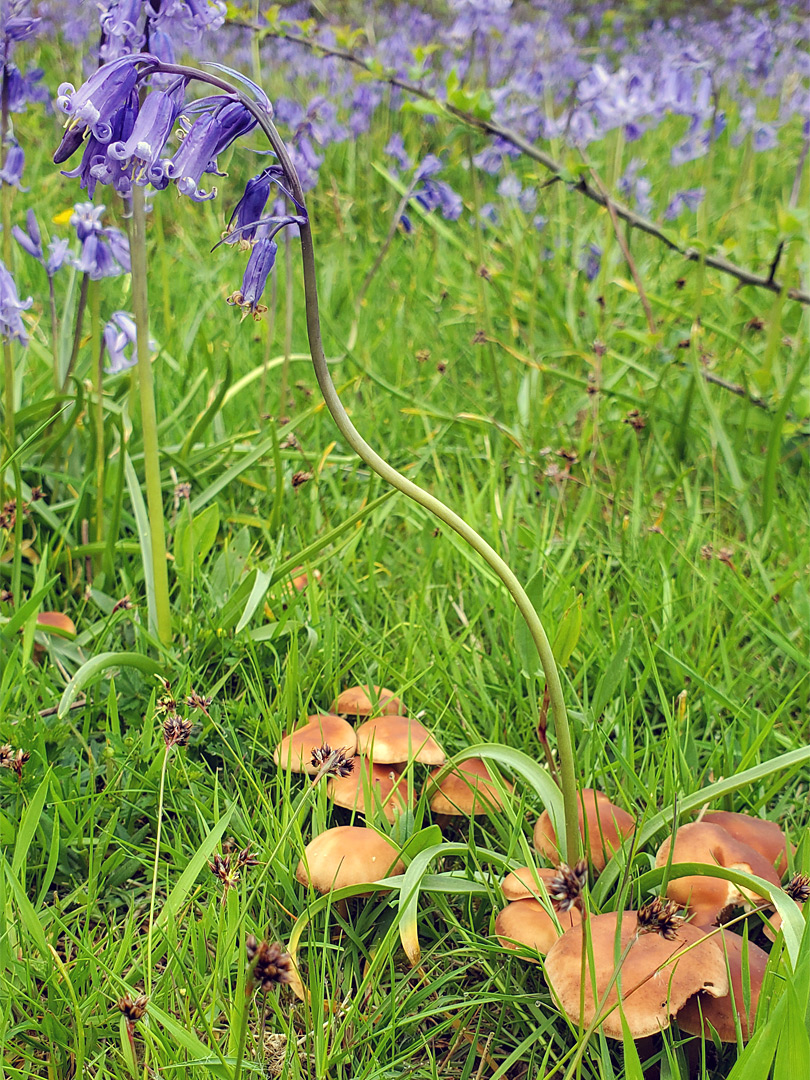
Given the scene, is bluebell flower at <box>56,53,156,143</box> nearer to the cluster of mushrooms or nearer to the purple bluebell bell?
the cluster of mushrooms

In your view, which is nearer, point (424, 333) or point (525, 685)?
point (525, 685)

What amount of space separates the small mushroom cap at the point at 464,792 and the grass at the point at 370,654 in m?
0.05

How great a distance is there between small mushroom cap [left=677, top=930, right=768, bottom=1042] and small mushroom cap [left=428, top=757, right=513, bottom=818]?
0.45 metres

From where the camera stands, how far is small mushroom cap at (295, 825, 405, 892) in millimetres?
1323

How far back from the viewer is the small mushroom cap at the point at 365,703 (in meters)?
Result: 1.69

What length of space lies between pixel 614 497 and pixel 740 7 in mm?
12371

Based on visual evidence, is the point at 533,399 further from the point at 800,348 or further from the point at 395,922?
the point at 395,922

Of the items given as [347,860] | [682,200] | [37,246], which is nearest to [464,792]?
[347,860]

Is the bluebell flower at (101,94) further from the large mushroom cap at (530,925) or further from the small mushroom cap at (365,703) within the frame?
the large mushroom cap at (530,925)

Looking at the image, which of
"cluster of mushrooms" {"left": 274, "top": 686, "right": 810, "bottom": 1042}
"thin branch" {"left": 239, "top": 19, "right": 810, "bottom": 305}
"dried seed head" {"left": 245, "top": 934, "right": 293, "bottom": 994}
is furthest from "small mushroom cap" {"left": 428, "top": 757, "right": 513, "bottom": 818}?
"thin branch" {"left": 239, "top": 19, "right": 810, "bottom": 305}

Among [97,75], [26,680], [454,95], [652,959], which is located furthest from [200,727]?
[454,95]

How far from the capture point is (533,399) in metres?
2.99

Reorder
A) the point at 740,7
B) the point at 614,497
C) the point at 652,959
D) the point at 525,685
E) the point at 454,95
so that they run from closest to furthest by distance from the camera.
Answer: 1. the point at 652,959
2. the point at 525,685
3. the point at 614,497
4. the point at 454,95
5. the point at 740,7

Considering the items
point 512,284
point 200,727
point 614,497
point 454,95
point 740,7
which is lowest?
point 200,727
